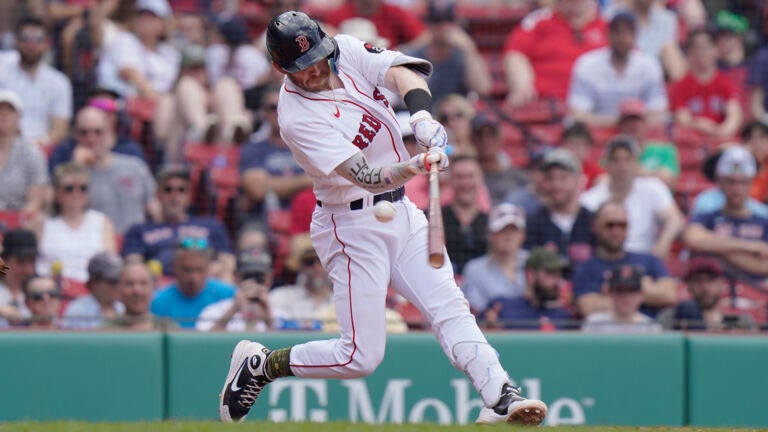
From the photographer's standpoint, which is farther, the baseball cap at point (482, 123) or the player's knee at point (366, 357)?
the baseball cap at point (482, 123)

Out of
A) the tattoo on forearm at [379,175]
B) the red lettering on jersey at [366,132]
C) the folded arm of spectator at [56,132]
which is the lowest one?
the tattoo on forearm at [379,175]

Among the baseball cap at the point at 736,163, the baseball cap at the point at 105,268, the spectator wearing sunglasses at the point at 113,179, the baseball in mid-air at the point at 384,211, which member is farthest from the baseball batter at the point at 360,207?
the baseball cap at the point at 736,163

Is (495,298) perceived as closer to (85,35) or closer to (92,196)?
(92,196)

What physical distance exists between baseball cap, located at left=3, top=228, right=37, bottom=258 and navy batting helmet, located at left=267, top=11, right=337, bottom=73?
3667 millimetres

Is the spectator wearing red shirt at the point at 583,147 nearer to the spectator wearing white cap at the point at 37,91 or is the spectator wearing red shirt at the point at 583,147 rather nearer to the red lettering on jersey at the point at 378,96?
the spectator wearing white cap at the point at 37,91

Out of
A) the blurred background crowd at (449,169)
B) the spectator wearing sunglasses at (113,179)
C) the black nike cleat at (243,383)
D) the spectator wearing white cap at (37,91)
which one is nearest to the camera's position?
the black nike cleat at (243,383)

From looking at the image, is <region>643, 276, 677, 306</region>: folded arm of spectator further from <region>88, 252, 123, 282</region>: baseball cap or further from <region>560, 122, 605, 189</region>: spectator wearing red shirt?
<region>88, 252, 123, 282</region>: baseball cap

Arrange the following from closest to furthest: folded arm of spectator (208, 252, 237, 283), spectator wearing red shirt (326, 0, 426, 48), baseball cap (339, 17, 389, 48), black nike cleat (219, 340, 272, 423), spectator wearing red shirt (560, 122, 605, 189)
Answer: black nike cleat (219, 340, 272, 423), folded arm of spectator (208, 252, 237, 283), spectator wearing red shirt (560, 122, 605, 189), baseball cap (339, 17, 389, 48), spectator wearing red shirt (326, 0, 426, 48)

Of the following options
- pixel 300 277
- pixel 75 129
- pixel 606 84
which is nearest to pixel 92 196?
pixel 75 129

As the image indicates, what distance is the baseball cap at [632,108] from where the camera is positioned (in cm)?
956

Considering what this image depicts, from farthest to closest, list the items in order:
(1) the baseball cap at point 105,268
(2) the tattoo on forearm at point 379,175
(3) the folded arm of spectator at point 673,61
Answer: (3) the folded arm of spectator at point 673,61
(1) the baseball cap at point 105,268
(2) the tattoo on forearm at point 379,175

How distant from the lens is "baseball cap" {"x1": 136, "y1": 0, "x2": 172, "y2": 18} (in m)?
10.3

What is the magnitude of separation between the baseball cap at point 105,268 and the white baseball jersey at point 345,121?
275 cm

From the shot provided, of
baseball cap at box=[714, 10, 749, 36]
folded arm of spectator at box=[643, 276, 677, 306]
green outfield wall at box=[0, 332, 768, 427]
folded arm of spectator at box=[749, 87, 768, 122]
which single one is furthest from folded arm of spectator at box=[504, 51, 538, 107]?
green outfield wall at box=[0, 332, 768, 427]
